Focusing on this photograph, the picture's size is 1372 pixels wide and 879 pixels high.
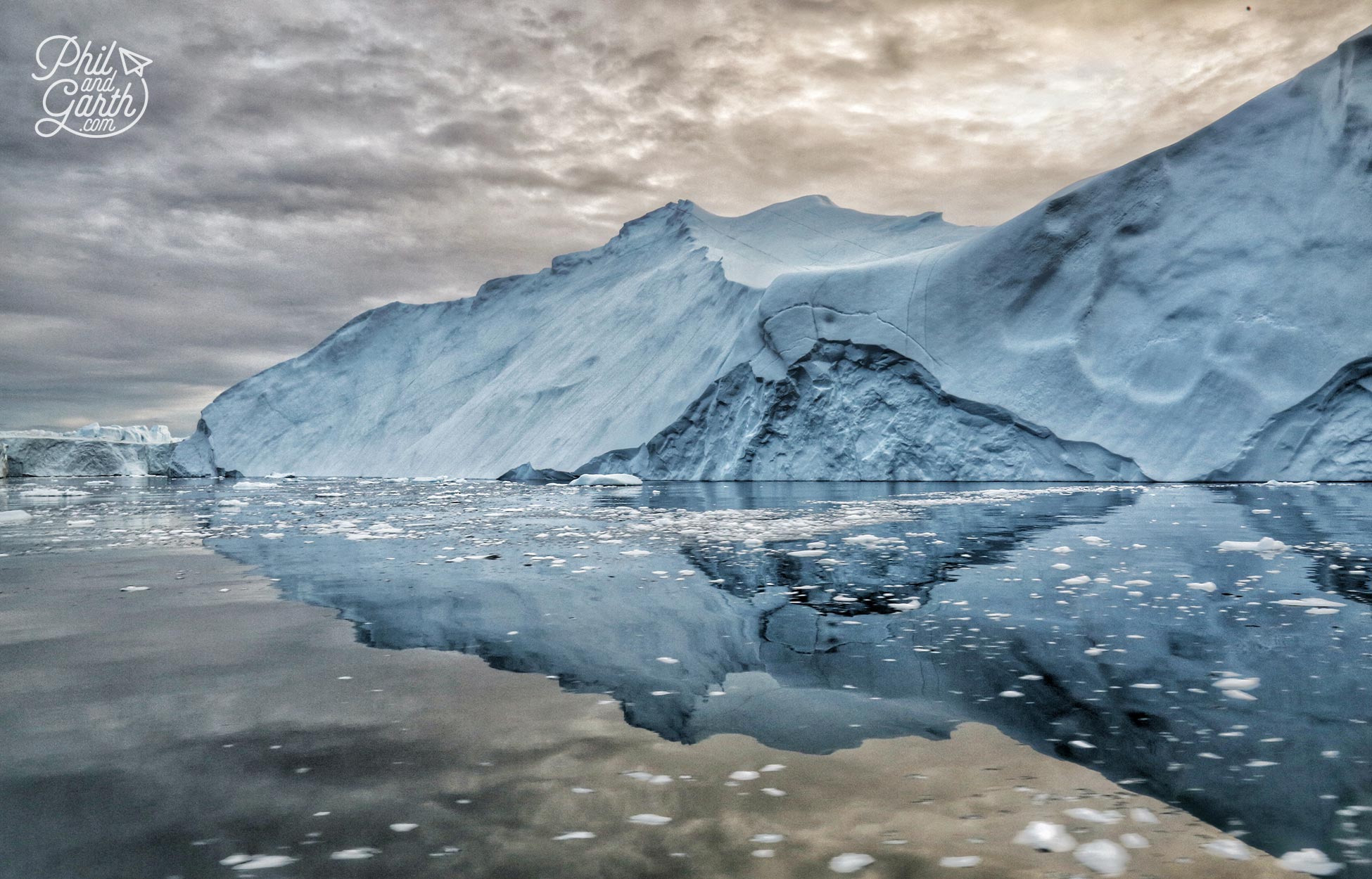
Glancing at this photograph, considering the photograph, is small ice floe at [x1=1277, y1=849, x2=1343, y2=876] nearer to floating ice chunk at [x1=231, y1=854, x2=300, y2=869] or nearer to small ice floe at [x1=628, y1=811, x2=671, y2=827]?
small ice floe at [x1=628, y1=811, x2=671, y2=827]

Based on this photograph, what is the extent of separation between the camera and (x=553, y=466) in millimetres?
25453

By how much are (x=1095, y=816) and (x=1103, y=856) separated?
17 centimetres

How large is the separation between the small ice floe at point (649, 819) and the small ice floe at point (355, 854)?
0.49 meters

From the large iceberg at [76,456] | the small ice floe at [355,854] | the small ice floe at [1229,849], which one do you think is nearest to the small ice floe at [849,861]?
the small ice floe at [1229,849]

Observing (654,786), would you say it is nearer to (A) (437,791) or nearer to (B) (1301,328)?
(A) (437,791)

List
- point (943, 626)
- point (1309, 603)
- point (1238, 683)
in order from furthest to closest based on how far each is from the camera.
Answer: point (1309, 603)
point (943, 626)
point (1238, 683)

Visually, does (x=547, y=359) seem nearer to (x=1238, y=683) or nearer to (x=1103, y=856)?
(x=1238, y=683)

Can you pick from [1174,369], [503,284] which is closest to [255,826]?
[1174,369]

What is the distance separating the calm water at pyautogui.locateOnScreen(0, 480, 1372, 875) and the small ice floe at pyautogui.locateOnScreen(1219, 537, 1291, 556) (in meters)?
0.04

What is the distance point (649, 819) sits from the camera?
165 cm

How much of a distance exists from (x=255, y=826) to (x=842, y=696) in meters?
1.63

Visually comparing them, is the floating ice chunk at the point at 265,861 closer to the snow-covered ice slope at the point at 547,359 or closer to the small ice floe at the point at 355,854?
the small ice floe at the point at 355,854

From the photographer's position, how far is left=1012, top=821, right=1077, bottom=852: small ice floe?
1519mm

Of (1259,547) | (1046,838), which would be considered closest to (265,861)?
(1046,838)
